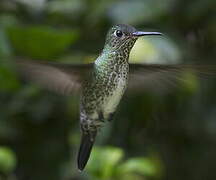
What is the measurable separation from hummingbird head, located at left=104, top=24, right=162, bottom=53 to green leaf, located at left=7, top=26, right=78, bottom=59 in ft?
2.84

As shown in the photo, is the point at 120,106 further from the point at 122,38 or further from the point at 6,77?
the point at 122,38

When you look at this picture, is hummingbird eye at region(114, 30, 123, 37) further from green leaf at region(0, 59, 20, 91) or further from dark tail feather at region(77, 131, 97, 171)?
green leaf at region(0, 59, 20, 91)

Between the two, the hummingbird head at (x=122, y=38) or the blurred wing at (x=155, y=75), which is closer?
the hummingbird head at (x=122, y=38)

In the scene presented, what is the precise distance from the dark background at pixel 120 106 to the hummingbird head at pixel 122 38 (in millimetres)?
889

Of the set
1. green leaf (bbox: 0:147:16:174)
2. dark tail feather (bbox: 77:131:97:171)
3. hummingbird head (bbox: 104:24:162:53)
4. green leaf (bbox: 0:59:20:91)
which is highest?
hummingbird head (bbox: 104:24:162:53)

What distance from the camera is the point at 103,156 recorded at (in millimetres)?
1971

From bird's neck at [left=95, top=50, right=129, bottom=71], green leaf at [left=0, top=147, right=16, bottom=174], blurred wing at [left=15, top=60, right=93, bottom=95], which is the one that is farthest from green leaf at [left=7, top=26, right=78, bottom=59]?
bird's neck at [left=95, top=50, right=129, bottom=71]

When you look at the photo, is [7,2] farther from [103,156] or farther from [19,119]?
[103,156]

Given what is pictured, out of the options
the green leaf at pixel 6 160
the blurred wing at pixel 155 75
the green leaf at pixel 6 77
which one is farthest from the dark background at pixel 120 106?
the blurred wing at pixel 155 75

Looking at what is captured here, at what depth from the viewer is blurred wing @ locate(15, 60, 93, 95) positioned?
51.4 inches

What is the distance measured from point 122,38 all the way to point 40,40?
1.03 metres

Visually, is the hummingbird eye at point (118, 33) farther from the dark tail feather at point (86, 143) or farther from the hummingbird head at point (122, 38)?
the dark tail feather at point (86, 143)

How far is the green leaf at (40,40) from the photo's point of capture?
219 cm

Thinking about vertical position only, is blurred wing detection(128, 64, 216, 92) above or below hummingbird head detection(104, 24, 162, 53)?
below
